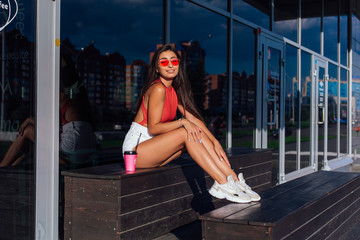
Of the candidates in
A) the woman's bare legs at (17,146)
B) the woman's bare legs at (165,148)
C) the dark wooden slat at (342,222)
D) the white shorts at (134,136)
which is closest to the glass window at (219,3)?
the white shorts at (134,136)

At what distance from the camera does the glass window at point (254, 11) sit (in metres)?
5.54

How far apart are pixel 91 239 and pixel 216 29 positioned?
10.0 ft

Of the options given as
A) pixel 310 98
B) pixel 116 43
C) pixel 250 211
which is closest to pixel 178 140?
pixel 250 211

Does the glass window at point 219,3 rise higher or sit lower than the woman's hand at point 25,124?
higher

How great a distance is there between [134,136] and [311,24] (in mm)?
5873

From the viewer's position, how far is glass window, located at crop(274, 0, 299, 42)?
6539mm

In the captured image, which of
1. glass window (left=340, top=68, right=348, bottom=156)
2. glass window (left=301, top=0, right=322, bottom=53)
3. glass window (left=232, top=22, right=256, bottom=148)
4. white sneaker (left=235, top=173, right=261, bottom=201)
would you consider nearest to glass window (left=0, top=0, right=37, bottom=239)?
white sneaker (left=235, top=173, right=261, bottom=201)

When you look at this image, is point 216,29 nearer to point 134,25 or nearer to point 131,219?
point 134,25

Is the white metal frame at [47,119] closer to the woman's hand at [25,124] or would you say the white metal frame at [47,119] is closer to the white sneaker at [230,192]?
the woman's hand at [25,124]

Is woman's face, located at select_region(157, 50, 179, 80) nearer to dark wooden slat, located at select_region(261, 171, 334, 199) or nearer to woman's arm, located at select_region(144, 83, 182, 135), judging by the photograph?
woman's arm, located at select_region(144, 83, 182, 135)

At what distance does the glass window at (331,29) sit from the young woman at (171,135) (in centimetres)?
622

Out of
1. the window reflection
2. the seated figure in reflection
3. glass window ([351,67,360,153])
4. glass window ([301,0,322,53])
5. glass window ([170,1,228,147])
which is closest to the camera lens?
the seated figure in reflection

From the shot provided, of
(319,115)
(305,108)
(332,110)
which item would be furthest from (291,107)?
(332,110)

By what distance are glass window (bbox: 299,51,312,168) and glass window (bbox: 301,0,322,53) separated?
29 cm
